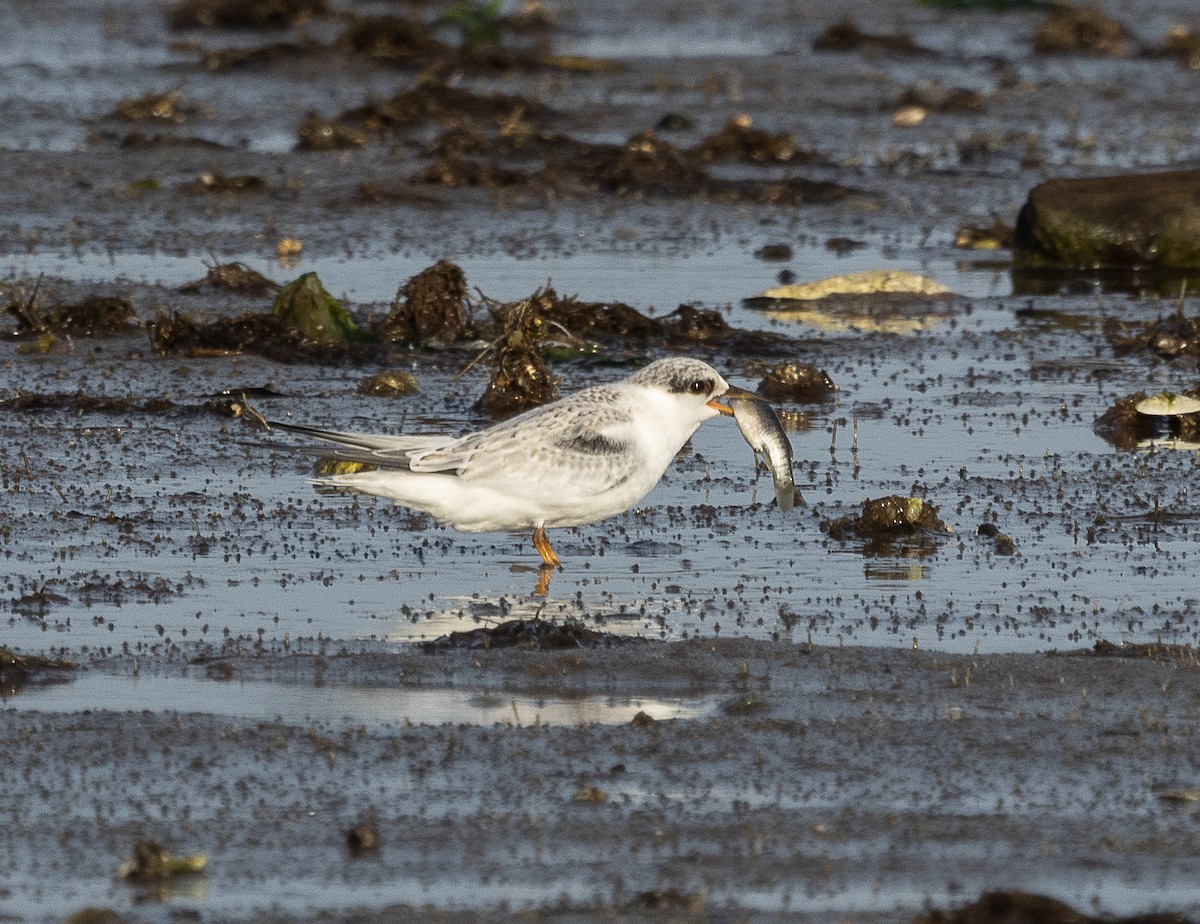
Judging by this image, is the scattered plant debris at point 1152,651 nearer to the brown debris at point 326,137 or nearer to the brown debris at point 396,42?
the brown debris at point 326,137

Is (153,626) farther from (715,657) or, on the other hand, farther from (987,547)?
(987,547)

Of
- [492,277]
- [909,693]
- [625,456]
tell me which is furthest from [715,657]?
[492,277]

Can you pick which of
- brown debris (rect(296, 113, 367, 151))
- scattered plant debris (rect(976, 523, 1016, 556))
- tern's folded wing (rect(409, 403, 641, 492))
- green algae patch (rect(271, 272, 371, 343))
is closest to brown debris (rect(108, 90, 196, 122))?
brown debris (rect(296, 113, 367, 151))

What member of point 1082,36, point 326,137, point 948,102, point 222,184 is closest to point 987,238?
point 222,184

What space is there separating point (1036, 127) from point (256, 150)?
6.70 meters

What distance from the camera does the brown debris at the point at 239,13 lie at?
26141mm

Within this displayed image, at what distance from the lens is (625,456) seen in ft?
24.2

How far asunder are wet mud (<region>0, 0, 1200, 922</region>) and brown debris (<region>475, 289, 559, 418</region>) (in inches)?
0.7

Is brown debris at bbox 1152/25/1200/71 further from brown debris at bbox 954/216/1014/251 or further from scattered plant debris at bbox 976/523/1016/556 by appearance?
scattered plant debris at bbox 976/523/1016/556

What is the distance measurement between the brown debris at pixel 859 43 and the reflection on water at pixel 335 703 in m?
19.2

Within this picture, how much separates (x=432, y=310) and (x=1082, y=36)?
1552 cm

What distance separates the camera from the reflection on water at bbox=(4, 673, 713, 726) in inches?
231

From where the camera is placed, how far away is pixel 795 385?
33.6 ft

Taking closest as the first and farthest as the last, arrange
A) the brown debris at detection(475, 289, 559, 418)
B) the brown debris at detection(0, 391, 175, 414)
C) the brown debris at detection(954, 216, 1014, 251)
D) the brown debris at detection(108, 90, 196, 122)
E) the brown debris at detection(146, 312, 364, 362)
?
the brown debris at detection(0, 391, 175, 414), the brown debris at detection(475, 289, 559, 418), the brown debris at detection(146, 312, 364, 362), the brown debris at detection(954, 216, 1014, 251), the brown debris at detection(108, 90, 196, 122)
